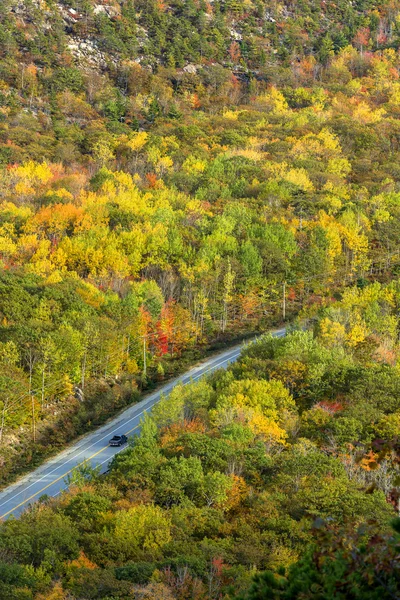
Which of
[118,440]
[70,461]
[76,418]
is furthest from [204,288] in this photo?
[70,461]

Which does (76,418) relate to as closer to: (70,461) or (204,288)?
(70,461)

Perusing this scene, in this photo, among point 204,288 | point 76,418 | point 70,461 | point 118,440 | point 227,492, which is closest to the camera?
point 227,492

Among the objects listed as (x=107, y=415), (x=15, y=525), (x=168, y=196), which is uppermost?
(x=168, y=196)

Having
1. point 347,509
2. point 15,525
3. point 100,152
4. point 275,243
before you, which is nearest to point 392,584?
point 347,509

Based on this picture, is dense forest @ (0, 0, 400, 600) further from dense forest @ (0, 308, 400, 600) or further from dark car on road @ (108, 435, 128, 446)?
dark car on road @ (108, 435, 128, 446)

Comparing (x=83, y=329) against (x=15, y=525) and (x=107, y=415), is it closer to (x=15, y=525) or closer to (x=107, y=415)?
(x=107, y=415)

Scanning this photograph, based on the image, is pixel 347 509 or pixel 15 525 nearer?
pixel 347 509
